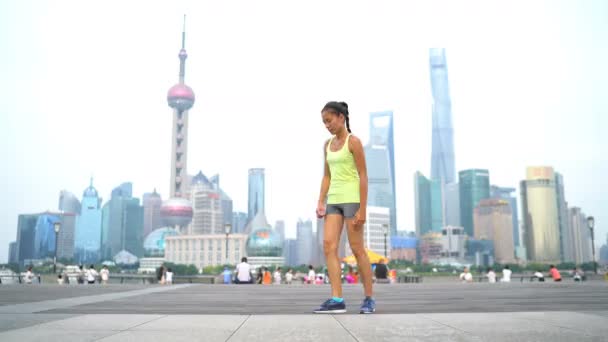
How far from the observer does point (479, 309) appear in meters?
5.69

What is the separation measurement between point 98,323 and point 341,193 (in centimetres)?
298

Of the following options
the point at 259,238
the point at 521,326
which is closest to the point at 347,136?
the point at 521,326

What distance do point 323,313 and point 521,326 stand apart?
6.64 ft

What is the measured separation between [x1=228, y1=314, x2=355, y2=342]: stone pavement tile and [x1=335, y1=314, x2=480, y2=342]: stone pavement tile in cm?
11

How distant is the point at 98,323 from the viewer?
170 inches

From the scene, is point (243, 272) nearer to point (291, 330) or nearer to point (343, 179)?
point (343, 179)

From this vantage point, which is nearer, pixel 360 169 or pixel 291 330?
pixel 291 330

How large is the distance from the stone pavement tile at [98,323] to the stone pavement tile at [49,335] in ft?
0.41

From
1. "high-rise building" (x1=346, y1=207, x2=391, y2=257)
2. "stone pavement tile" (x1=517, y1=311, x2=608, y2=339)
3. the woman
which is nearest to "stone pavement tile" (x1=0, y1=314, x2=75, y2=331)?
the woman

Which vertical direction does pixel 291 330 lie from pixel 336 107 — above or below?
below

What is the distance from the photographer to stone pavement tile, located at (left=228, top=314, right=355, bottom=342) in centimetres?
341

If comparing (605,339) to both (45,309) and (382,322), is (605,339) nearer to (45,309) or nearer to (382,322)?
(382,322)

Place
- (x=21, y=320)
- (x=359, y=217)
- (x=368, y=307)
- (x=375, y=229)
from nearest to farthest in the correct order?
(x=21, y=320)
(x=368, y=307)
(x=359, y=217)
(x=375, y=229)

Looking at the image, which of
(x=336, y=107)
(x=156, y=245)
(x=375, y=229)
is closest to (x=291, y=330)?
(x=336, y=107)
